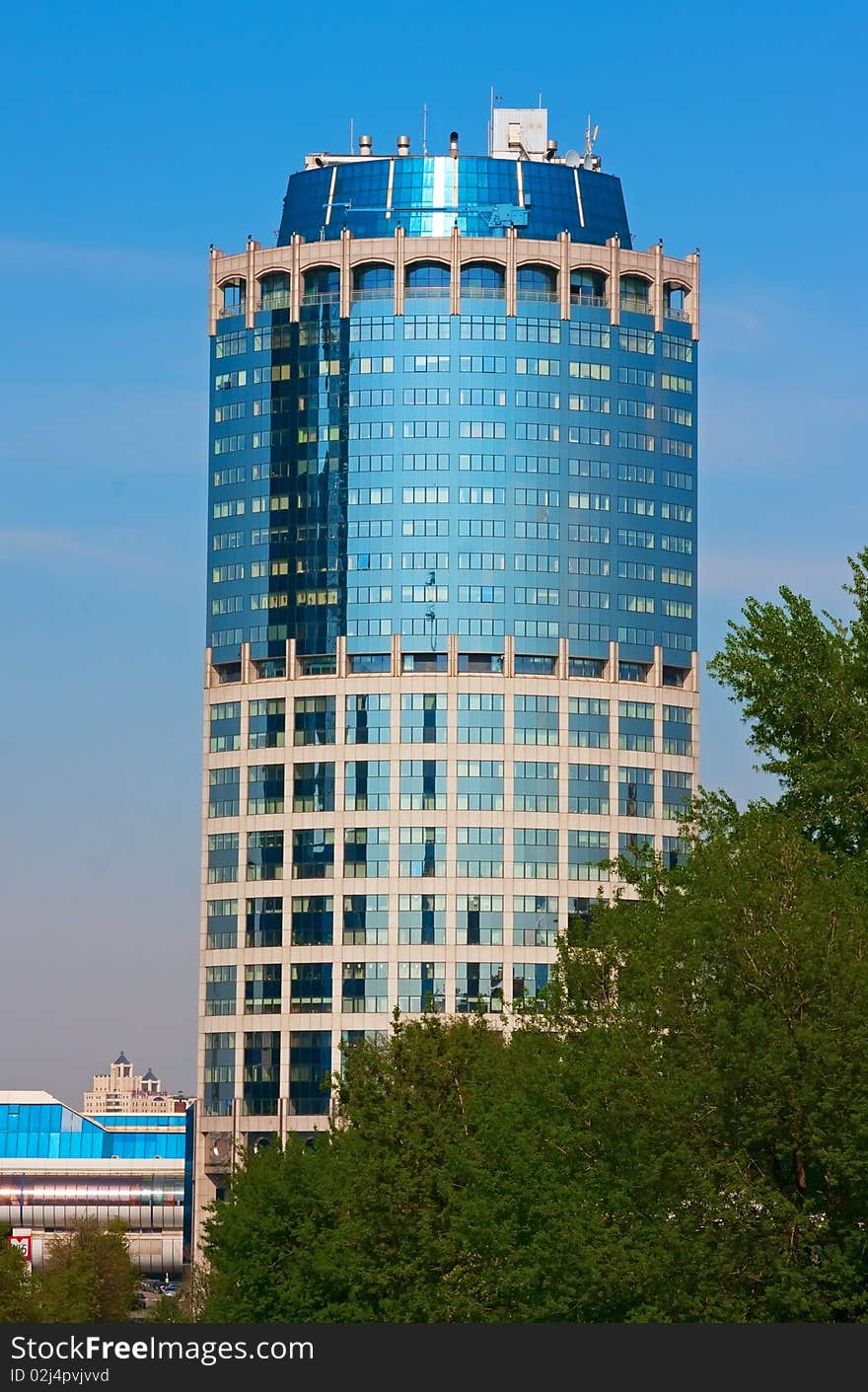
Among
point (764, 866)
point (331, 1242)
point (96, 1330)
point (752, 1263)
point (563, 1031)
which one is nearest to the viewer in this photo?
point (96, 1330)

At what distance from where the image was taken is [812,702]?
125625 mm

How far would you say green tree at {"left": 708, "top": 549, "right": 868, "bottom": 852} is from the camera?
122 metres

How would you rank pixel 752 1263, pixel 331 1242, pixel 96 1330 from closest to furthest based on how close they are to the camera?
pixel 96 1330 → pixel 752 1263 → pixel 331 1242

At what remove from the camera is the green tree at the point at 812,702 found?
12238 cm

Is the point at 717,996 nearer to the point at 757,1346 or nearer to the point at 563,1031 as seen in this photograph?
the point at 563,1031

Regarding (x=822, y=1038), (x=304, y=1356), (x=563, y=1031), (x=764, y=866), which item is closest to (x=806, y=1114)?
(x=822, y=1038)

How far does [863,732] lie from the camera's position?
123 meters

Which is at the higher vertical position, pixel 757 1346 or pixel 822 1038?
pixel 822 1038

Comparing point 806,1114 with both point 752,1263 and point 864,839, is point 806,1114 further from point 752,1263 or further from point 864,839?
point 864,839

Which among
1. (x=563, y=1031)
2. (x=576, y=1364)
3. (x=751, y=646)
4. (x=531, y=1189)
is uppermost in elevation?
(x=751, y=646)

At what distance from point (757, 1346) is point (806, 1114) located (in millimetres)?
28210

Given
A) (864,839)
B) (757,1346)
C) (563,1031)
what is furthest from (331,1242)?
(757,1346)

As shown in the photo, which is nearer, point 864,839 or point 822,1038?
point 822,1038

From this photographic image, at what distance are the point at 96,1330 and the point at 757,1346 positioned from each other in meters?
17.1
